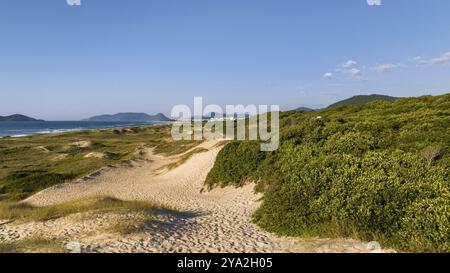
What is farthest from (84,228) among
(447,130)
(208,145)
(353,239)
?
(208,145)

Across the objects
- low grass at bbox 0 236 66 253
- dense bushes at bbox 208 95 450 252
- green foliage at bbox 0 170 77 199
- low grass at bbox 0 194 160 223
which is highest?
dense bushes at bbox 208 95 450 252

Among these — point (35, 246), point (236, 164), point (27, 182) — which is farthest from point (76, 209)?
point (27, 182)

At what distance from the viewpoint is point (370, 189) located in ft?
42.2

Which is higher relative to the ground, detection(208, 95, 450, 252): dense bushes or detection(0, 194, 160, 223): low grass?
detection(208, 95, 450, 252): dense bushes

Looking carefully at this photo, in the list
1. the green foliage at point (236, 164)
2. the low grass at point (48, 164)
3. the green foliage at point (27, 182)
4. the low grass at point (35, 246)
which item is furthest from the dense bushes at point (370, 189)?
the low grass at point (48, 164)

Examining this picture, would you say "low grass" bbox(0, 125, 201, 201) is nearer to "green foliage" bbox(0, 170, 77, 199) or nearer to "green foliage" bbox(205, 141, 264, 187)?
"green foliage" bbox(0, 170, 77, 199)

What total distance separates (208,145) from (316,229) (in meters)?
32.9

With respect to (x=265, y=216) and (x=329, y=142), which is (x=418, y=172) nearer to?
(x=265, y=216)

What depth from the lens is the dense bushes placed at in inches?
425

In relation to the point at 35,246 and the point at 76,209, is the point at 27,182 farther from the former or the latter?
the point at 35,246

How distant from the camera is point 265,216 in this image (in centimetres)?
1622

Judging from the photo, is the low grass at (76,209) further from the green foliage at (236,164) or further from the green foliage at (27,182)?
the green foliage at (27,182)

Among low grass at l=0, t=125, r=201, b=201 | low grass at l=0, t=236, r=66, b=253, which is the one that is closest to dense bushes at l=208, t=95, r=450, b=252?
low grass at l=0, t=236, r=66, b=253

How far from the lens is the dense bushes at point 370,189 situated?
1080 centimetres
